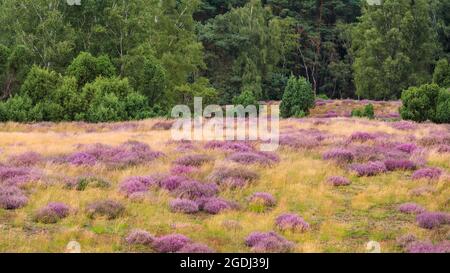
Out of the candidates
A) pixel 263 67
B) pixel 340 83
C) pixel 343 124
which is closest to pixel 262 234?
pixel 343 124

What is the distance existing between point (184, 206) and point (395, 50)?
52870mm

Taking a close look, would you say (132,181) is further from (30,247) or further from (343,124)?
(343,124)

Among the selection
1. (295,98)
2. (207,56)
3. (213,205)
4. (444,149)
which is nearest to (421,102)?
(295,98)

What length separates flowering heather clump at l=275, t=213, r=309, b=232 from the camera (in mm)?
12146

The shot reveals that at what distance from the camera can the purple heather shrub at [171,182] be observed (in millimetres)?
15166

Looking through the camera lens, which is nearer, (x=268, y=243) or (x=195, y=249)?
(x=195, y=249)

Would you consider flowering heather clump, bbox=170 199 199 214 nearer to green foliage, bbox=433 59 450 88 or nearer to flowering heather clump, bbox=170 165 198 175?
flowering heather clump, bbox=170 165 198 175

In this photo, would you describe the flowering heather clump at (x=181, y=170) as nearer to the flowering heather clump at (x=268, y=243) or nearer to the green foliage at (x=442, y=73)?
the flowering heather clump at (x=268, y=243)

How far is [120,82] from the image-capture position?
38031 millimetres

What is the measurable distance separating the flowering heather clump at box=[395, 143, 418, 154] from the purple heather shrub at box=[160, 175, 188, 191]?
9.91 meters

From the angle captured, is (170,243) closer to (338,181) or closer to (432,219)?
(432,219)

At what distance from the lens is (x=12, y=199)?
518 inches

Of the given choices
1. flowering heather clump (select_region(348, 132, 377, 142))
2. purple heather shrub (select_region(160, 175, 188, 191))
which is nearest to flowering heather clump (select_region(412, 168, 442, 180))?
flowering heather clump (select_region(348, 132, 377, 142))
